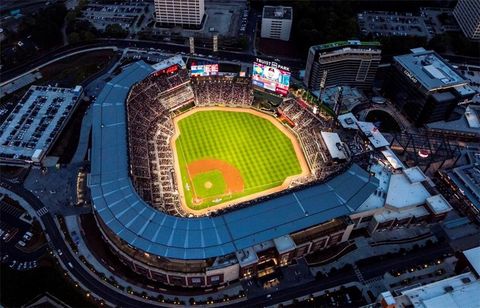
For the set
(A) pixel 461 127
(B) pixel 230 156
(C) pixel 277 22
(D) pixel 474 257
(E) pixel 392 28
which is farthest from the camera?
(E) pixel 392 28

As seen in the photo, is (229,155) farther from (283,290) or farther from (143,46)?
(143,46)

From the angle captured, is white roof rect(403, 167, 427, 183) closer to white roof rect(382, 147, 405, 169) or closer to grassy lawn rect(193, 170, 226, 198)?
white roof rect(382, 147, 405, 169)

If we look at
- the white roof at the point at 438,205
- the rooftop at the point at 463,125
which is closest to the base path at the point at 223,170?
the white roof at the point at 438,205

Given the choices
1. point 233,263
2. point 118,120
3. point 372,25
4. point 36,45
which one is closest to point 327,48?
point 372,25

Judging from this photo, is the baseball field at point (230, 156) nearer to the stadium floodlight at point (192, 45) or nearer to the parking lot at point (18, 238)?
the stadium floodlight at point (192, 45)

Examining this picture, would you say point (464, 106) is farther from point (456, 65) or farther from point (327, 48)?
point (327, 48)

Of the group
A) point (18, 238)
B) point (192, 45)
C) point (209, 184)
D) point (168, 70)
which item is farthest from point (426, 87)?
point (18, 238)

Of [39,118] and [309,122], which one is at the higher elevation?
[39,118]

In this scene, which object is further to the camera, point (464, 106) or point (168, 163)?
point (464, 106)
